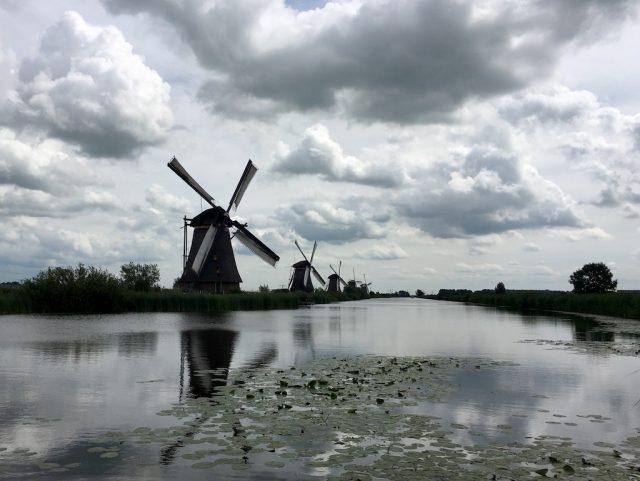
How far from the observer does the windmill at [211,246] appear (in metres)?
52.8

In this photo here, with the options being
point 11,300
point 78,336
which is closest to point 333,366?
point 78,336

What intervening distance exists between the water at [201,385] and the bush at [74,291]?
54.4 feet

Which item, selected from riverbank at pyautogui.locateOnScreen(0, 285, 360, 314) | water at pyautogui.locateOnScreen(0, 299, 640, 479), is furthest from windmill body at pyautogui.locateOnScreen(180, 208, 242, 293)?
water at pyautogui.locateOnScreen(0, 299, 640, 479)

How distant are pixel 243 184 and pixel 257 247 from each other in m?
6.61

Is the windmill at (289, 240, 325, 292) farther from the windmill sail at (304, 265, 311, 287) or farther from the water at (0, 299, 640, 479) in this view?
the water at (0, 299, 640, 479)

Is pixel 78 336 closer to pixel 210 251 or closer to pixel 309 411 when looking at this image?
pixel 309 411

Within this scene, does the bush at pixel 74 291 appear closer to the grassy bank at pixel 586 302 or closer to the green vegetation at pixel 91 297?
the green vegetation at pixel 91 297

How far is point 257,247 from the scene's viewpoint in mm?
57219

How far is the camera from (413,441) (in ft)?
26.2

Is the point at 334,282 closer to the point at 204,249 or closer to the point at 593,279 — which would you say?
the point at 593,279

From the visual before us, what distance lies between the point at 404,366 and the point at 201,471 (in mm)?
10199

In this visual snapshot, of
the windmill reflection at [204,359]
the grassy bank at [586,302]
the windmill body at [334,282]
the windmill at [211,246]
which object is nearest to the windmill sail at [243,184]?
the windmill at [211,246]

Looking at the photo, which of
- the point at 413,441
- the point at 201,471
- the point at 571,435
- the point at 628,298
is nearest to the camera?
the point at 201,471

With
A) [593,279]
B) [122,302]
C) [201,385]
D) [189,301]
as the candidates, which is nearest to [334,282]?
[593,279]
